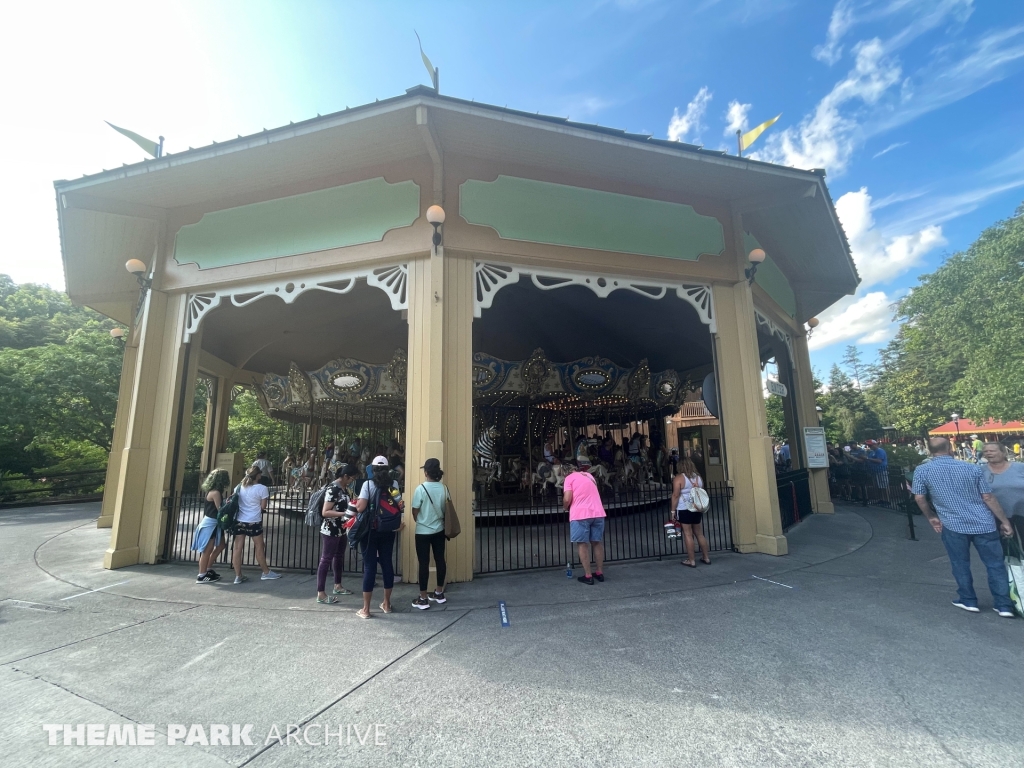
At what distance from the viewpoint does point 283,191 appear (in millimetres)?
7242

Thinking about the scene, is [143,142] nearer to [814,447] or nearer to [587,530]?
[587,530]

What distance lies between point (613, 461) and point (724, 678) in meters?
11.9

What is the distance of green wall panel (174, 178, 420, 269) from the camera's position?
21.9ft

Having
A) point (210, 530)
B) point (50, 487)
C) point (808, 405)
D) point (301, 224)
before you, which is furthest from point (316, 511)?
point (50, 487)

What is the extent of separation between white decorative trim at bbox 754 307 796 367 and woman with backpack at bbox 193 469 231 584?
9.41 m

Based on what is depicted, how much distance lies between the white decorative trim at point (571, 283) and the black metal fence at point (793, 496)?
137 inches

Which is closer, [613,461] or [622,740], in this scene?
[622,740]

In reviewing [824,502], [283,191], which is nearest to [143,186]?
[283,191]

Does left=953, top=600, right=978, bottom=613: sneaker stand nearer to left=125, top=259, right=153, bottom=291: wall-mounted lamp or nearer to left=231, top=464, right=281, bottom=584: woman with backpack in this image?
left=231, top=464, right=281, bottom=584: woman with backpack

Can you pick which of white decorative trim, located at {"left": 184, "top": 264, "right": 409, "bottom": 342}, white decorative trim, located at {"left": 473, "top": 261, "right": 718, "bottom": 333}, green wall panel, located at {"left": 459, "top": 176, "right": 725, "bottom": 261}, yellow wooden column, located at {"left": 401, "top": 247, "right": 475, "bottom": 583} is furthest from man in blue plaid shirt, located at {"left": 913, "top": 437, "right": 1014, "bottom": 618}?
white decorative trim, located at {"left": 184, "top": 264, "right": 409, "bottom": 342}

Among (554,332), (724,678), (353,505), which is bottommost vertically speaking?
(724,678)

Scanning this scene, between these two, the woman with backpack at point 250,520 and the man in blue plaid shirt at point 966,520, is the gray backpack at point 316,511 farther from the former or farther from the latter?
the man in blue plaid shirt at point 966,520

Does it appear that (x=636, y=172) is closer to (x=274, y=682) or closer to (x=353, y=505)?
(x=353, y=505)

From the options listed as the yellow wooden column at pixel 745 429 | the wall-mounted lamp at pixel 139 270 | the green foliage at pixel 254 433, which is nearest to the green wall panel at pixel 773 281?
the yellow wooden column at pixel 745 429
